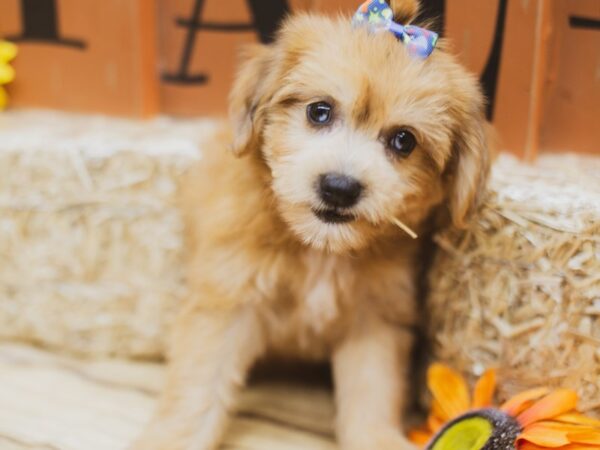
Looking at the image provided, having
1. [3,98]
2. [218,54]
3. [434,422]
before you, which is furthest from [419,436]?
[3,98]

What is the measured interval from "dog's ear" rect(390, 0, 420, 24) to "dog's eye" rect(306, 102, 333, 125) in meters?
0.39

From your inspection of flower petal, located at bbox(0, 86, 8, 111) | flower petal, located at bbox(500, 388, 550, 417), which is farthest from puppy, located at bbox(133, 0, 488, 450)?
flower petal, located at bbox(0, 86, 8, 111)

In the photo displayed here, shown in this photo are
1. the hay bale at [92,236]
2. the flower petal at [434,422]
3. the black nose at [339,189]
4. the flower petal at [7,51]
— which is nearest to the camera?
the black nose at [339,189]

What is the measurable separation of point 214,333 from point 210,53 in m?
1.40

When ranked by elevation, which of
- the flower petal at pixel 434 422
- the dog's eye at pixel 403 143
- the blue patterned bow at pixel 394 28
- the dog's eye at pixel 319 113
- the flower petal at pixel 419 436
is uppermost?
the blue patterned bow at pixel 394 28

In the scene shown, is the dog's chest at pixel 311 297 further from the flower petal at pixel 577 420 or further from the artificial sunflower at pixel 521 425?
the flower petal at pixel 577 420

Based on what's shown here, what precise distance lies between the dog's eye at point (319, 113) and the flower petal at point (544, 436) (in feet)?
3.84

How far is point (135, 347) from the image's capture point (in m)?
3.03

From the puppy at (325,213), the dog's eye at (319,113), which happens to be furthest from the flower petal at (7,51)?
the dog's eye at (319,113)

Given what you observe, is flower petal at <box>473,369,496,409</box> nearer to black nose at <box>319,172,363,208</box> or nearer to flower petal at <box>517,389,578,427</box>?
flower petal at <box>517,389,578,427</box>

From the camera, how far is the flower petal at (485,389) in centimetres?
242

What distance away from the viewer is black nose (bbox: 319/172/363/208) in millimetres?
1992

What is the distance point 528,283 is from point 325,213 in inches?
31.3

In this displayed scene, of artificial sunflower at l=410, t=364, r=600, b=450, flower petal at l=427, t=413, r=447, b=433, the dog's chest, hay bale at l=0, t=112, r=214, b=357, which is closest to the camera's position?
artificial sunflower at l=410, t=364, r=600, b=450
